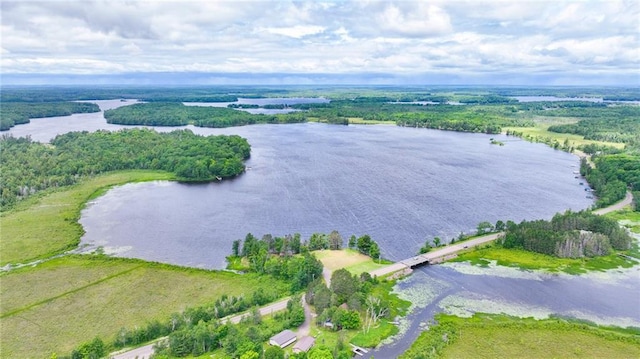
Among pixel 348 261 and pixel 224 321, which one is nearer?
pixel 224 321

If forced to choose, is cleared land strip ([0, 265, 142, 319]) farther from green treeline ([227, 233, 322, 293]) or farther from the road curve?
the road curve

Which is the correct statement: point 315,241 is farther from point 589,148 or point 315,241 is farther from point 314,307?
point 589,148

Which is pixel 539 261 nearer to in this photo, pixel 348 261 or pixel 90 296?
pixel 348 261

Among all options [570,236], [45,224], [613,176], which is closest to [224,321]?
[45,224]

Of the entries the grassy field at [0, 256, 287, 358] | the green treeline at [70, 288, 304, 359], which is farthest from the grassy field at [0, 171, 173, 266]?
the green treeline at [70, 288, 304, 359]

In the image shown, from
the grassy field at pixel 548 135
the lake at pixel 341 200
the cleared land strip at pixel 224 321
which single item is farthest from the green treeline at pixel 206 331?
the grassy field at pixel 548 135

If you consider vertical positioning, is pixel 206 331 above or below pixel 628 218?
below
